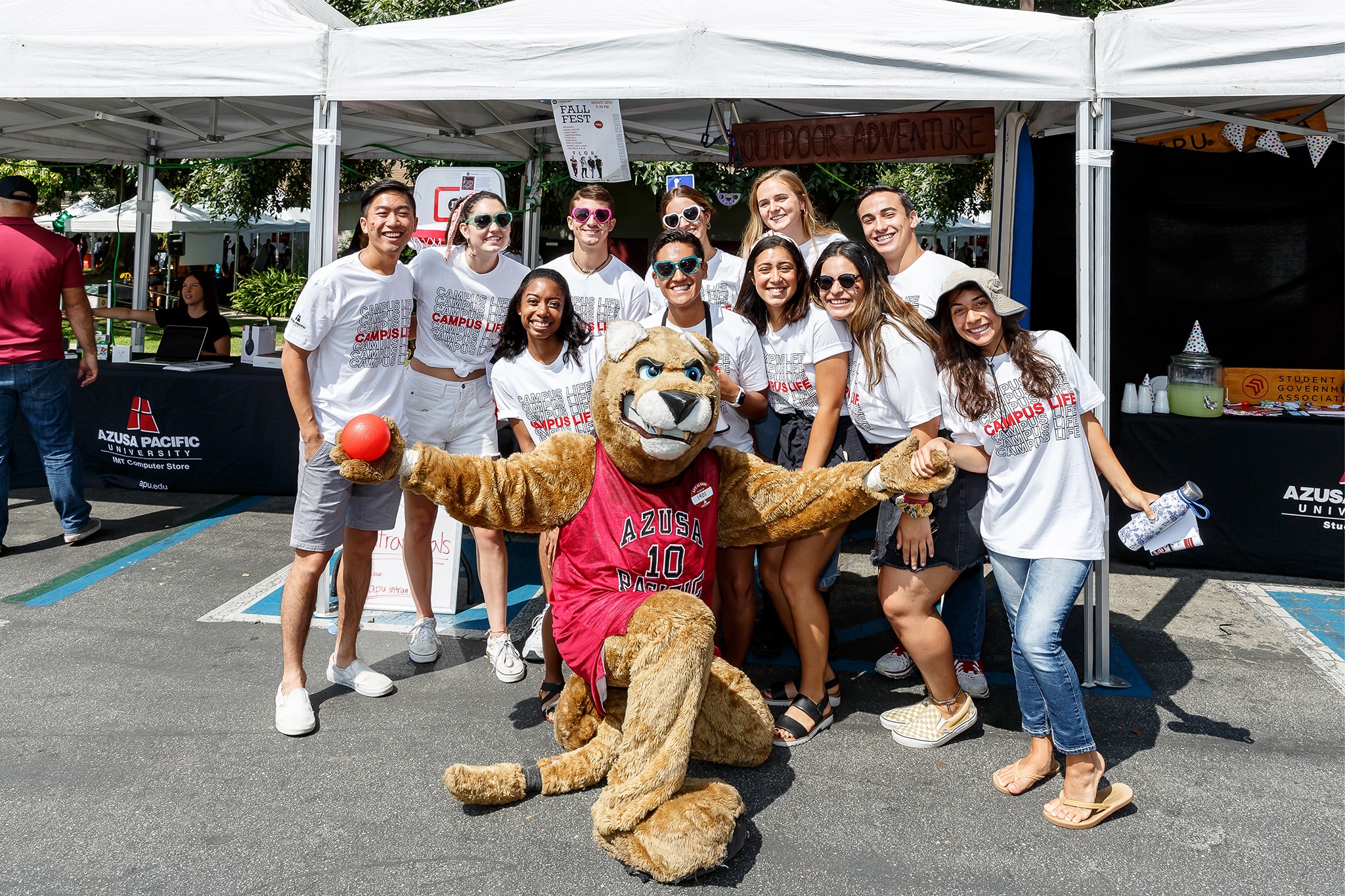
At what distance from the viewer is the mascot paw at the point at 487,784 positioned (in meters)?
3.03

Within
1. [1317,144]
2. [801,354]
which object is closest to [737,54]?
[801,354]

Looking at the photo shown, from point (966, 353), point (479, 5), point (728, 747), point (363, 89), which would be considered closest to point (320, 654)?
point (728, 747)

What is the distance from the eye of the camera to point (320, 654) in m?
4.39

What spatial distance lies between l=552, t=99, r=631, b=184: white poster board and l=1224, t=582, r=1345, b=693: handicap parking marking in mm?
3903

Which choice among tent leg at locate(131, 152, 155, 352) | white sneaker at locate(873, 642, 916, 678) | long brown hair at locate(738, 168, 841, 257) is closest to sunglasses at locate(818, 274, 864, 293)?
Result: long brown hair at locate(738, 168, 841, 257)

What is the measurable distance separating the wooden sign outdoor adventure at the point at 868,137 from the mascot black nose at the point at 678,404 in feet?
11.7

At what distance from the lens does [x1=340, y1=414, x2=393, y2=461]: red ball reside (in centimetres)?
284

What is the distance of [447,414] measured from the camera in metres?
4.27

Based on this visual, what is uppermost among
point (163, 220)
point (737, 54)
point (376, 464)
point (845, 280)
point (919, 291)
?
point (163, 220)

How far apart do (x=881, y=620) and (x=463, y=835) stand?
2680 mm

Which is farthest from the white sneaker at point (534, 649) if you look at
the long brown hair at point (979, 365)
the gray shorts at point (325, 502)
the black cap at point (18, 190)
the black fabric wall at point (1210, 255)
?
the black fabric wall at point (1210, 255)

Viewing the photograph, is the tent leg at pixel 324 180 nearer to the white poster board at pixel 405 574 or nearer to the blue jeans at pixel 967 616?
the white poster board at pixel 405 574

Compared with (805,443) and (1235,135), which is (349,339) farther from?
(1235,135)

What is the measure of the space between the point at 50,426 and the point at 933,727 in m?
5.19
